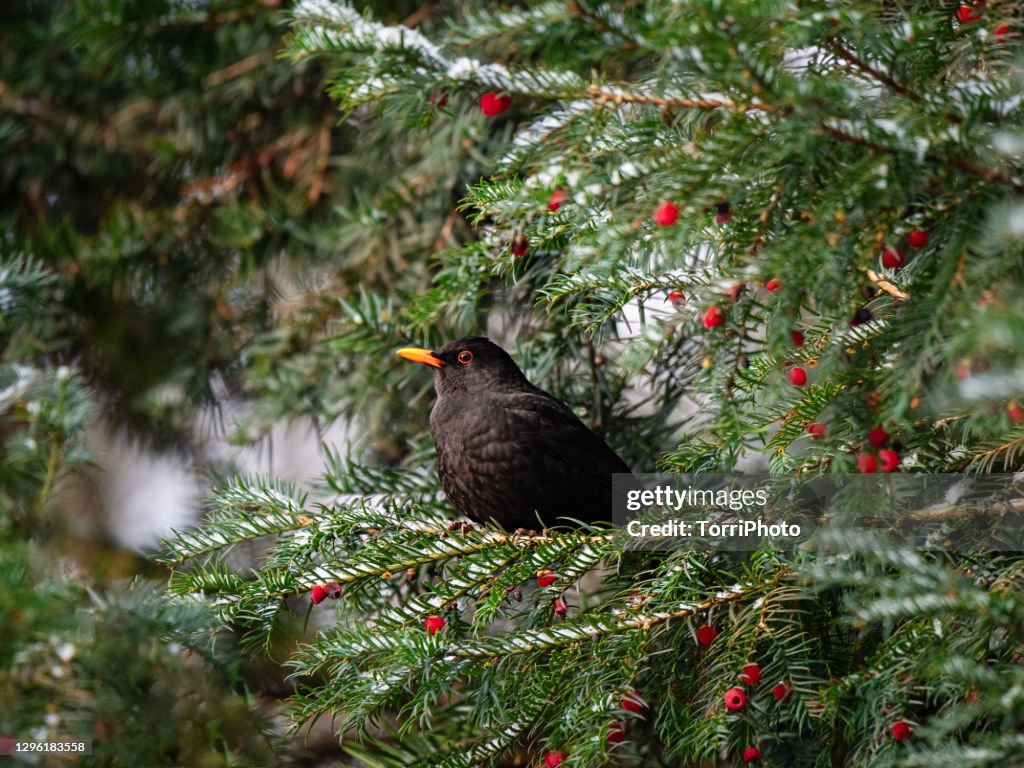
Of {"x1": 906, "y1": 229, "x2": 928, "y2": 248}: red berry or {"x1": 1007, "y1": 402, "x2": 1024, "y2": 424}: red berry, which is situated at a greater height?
{"x1": 906, "y1": 229, "x2": 928, "y2": 248}: red berry

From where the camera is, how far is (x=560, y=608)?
6.59 feet

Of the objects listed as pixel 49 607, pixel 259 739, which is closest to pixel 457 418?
pixel 259 739

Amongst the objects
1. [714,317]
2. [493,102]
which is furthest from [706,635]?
[493,102]

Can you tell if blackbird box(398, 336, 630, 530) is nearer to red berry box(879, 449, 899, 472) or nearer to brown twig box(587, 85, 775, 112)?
brown twig box(587, 85, 775, 112)

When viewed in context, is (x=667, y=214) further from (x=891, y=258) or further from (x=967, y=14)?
(x=967, y=14)

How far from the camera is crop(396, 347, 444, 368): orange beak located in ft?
9.73

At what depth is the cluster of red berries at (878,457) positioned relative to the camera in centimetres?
136

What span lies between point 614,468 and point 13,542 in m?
1.78

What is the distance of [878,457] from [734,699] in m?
0.49

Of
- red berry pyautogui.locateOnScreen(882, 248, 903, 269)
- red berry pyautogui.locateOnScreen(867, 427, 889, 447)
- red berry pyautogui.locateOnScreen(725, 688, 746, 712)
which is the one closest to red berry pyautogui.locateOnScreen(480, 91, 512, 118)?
red berry pyautogui.locateOnScreen(882, 248, 903, 269)

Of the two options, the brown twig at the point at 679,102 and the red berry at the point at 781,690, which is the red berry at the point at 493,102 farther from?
the red berry at the point at 781,690
